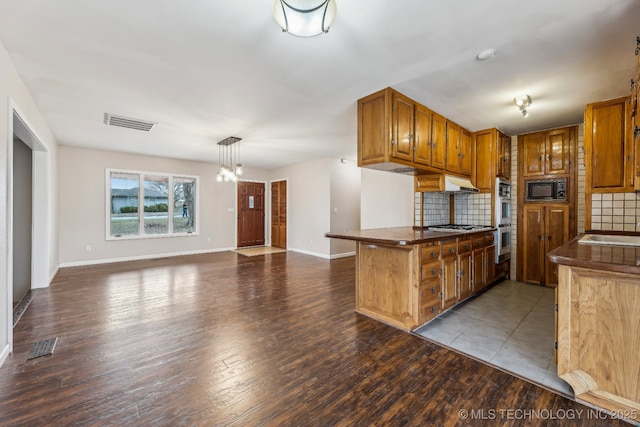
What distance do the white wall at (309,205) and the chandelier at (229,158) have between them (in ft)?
5.54

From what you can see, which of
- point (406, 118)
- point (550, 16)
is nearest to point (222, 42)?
point (406, 118)

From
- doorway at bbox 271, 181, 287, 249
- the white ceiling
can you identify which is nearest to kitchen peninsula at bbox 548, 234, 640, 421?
the white ceiling

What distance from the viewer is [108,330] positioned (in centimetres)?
271

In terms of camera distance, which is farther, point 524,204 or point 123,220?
point 123,220

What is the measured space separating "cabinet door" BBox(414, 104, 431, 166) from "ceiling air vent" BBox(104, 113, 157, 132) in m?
3.67

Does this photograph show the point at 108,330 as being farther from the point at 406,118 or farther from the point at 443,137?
the point at 443,137

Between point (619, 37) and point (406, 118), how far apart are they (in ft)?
5.39

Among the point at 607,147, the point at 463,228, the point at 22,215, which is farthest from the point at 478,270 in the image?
the point at 22,215

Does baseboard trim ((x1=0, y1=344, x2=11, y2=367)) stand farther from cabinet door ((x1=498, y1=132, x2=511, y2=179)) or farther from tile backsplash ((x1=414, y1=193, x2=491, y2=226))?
cabinet door ((x1=498, y1=132, x2=511, y2=179))

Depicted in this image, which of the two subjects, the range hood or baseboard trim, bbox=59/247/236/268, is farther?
baseboard trim, bbox=59/247/236/268

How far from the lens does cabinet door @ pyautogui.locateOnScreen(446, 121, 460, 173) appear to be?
12.6 feet

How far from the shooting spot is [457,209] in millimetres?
4695

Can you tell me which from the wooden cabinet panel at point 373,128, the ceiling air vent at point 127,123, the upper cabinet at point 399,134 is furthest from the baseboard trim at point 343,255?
the ceiling air vent at point 127,123

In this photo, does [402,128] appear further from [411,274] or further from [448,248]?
[411,274]
